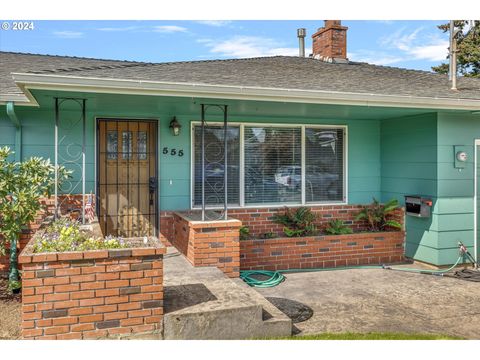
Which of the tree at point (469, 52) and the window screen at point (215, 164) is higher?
the tree at point (469, 52)

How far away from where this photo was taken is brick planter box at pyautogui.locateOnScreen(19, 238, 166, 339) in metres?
3.36

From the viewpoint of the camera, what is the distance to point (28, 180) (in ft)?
16.7

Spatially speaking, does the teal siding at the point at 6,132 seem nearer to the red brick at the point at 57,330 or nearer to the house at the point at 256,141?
the house at the point at 256,141

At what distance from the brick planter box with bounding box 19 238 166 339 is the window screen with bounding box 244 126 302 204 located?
3.79m

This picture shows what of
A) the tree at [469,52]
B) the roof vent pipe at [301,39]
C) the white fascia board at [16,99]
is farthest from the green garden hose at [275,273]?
the tree at [469,52]

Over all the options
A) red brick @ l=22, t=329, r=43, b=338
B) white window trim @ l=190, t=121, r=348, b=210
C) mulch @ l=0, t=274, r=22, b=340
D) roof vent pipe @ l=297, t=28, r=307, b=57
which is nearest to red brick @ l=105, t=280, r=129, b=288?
red brick @ l=22, t=329, r=43, b=338

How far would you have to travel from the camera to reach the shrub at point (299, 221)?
7047mm

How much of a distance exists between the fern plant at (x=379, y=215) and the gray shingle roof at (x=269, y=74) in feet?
6.39

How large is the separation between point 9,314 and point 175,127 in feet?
11.2

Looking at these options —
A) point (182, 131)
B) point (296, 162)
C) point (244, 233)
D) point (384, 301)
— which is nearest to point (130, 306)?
point (384, 301)

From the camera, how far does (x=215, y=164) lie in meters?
7.06

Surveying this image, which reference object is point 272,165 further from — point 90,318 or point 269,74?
point 90,318
